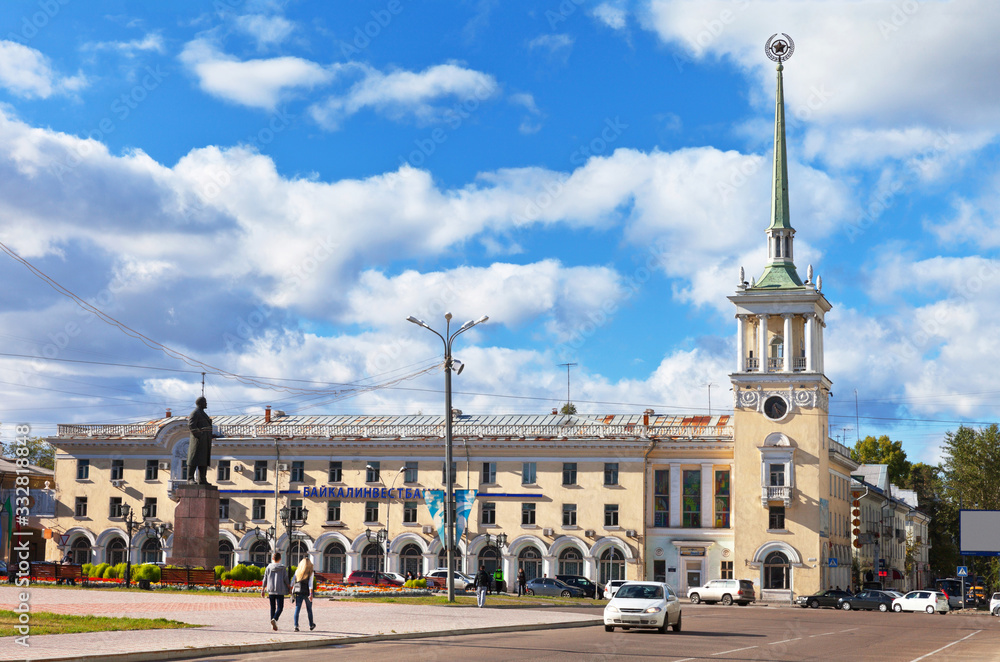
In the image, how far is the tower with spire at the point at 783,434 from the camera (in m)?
69.6

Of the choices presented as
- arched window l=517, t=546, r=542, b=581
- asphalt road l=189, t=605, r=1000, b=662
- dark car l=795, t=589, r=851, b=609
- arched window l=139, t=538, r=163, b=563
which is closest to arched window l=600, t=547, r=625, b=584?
arched window l=517, t=546, r=542, b=581

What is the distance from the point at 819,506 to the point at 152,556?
1756 inches

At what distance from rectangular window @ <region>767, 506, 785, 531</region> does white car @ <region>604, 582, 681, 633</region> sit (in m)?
42.1

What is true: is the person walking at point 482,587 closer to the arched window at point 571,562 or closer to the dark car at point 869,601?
the dark car at point 869,601

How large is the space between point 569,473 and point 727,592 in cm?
A: 1407

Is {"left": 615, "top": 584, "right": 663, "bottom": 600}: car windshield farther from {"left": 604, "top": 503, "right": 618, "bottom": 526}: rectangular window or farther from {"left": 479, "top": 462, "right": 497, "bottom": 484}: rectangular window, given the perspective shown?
{"left": 479, "top": 462, "right": 497, "bottom": 484}: rectangular window

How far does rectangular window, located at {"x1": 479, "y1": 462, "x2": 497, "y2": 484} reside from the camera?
74562mm

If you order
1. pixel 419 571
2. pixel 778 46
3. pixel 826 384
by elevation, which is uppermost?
pixel 778 46

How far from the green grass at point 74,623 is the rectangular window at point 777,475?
171ft

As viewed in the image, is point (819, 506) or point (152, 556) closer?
point (819, 506)

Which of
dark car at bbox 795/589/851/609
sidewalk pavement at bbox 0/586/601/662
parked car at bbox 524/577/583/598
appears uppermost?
sidewalk pavement at bbox 0/586/601/662

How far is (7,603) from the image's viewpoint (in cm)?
2816

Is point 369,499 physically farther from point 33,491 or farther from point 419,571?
point 33,491

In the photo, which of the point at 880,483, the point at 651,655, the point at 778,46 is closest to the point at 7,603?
the point at 651,655
